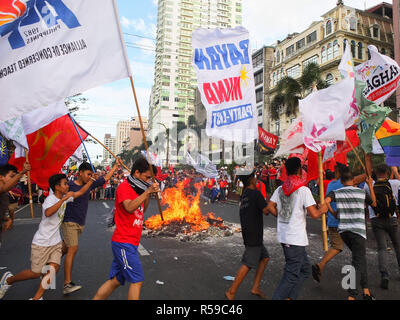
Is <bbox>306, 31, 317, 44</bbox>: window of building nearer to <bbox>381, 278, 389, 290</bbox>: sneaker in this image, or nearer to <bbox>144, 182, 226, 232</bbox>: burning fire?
<bbox>144, 182, 226, 232</bbox>: burning fire

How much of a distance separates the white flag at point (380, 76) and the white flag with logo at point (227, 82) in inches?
91.5

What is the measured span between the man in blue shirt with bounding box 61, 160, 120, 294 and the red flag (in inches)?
45.6

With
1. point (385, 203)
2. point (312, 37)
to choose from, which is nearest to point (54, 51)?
point (385, 203)

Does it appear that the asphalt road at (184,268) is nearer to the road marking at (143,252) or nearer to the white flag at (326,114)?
the road marking at (143,252)

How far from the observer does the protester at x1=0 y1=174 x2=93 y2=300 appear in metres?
3.52

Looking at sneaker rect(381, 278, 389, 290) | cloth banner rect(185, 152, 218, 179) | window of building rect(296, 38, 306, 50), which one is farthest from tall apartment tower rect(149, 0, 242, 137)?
sneaker rect(381, 278, 389, 290)

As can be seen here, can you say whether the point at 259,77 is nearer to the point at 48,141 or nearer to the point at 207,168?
the point at 207,168

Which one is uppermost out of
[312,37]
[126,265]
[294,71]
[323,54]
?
[312,37]

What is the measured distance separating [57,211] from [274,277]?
3.57 meters

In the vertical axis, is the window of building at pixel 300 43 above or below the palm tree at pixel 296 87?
above

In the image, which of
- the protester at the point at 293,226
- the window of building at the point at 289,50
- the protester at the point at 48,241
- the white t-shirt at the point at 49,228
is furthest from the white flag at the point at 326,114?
the window of building at the point at 289,50

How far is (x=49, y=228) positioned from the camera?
3656 mm

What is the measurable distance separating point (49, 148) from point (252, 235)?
4137 mm

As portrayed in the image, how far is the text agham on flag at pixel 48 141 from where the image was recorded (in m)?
4.89
